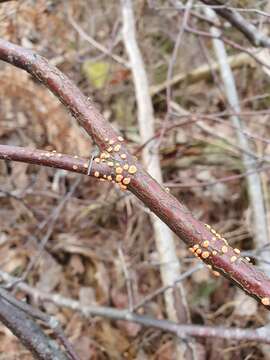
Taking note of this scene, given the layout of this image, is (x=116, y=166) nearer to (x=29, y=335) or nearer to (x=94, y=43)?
(x=29, y=335)

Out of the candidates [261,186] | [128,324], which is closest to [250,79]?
[261,186]

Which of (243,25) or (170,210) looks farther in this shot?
(243,25)

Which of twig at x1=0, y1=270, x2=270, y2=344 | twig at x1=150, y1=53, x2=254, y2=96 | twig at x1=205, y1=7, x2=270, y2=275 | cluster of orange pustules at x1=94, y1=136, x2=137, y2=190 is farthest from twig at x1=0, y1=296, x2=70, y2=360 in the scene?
twig at x1=150, y1=53, x2=254, y2=96

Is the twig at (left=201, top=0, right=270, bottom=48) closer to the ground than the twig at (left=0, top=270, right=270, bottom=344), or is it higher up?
higher up

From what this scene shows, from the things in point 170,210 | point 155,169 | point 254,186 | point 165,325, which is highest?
point 155,169

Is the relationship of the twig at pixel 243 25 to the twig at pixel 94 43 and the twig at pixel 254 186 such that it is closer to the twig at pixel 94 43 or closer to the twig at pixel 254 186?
the twig at pixel 254 186

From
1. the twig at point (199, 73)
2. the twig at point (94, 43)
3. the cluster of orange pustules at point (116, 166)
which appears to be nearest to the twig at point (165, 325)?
the cluster of orange pustules at point (116, 166)

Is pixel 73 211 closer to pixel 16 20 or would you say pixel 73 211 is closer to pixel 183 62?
pixel 16 20

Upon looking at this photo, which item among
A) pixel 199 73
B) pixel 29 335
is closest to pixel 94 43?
pixel 199 73

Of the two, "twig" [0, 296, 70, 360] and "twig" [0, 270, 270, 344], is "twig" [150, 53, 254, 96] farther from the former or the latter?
"twig" [0, 296, 70, 360]
